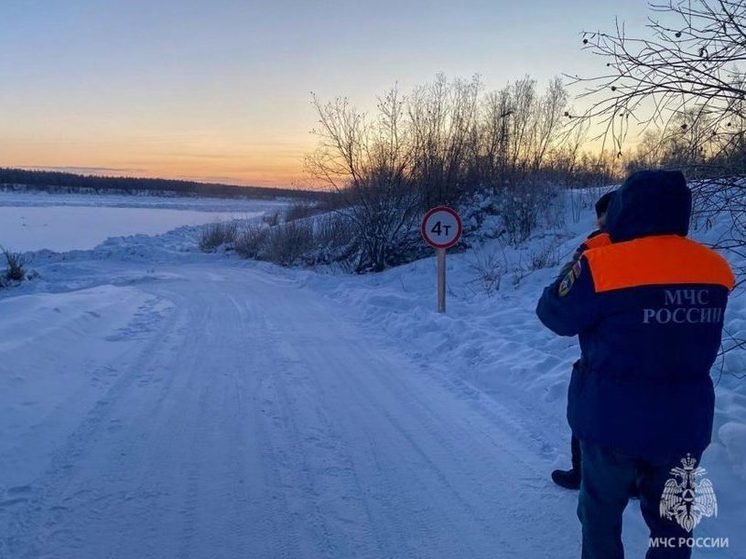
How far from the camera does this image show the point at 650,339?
2564 mm

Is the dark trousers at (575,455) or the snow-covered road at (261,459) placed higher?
the dark trousers at (575,455)

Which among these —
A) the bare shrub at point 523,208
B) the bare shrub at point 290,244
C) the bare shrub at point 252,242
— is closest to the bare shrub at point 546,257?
the bare shrub at point 523,208

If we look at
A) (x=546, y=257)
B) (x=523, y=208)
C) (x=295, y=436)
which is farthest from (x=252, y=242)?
(x=295, y=436)

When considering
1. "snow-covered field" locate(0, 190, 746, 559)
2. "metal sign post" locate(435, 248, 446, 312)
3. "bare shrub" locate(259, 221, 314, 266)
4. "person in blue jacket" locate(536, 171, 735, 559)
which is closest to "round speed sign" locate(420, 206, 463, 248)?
"metal sign post" locate(435, 248, 446, 312)

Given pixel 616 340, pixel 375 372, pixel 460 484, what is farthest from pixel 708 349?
pixel 375 372

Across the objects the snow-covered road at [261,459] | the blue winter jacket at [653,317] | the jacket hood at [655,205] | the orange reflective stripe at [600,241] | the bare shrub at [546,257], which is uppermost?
the jacket hood at [655,205]

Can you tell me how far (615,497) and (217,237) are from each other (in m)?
26.4

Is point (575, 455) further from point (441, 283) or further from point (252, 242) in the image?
point (252, 242)

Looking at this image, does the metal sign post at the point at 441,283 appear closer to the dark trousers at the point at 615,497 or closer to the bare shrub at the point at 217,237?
the dark trousers at the point at 615,497

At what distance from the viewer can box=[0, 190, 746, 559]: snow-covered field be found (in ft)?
12.1

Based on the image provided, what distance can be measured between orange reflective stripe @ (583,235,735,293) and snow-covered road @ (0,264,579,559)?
1806 mm

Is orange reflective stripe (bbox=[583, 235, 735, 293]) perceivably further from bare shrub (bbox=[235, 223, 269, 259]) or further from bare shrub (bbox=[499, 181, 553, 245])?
bare shrub (bbox=[235, 223, 269, 259])

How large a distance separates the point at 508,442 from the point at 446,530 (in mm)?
1546

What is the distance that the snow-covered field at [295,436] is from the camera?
3.69 metres
